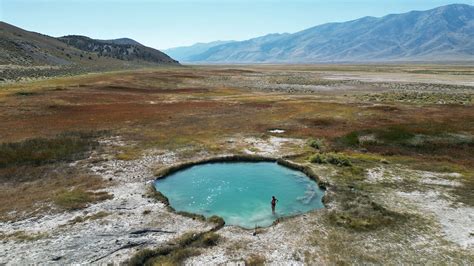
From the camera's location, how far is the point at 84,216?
2639 centimetres

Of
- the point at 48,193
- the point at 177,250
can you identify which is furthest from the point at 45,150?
the point at 177,250

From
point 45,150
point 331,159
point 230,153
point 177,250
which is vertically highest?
point 45,150

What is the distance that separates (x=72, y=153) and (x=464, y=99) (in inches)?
3635

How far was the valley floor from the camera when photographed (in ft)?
72.4

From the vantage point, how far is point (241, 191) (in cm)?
3288

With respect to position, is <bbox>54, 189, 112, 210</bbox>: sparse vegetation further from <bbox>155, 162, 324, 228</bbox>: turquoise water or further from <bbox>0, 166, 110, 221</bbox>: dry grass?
<bbox>155, 162, 324, 228</bbox>: turquoise water

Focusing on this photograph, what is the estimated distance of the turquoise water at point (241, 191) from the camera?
28.1m

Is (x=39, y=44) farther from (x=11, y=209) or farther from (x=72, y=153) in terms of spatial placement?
(x=11, y=209)

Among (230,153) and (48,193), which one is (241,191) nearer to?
(230,153)

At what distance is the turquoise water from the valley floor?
1.74 m

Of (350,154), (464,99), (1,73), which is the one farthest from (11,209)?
(1,73)

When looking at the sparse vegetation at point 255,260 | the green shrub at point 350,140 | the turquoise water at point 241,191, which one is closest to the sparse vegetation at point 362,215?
the turquoise water at point 241,191

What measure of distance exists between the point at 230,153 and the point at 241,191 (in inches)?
431

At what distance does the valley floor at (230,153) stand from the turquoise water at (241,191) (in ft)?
5.69
